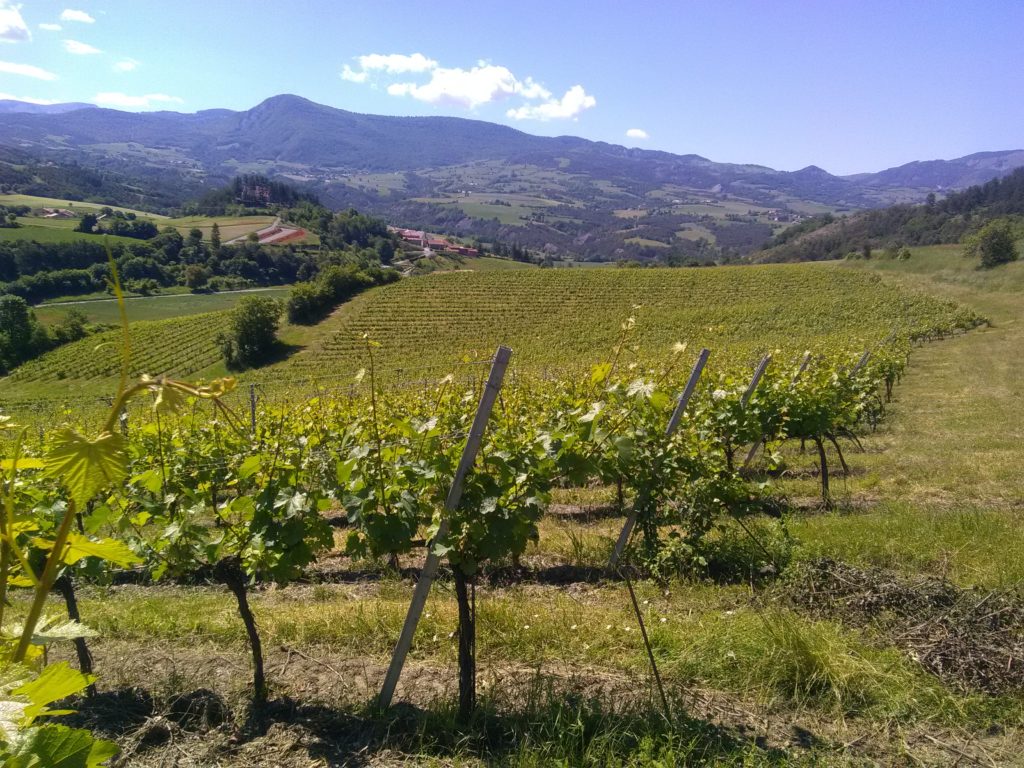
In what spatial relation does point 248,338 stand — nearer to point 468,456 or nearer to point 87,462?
point 468,456

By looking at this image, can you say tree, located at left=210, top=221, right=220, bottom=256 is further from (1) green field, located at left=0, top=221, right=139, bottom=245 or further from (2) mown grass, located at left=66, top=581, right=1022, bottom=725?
(2) mown grass, located at left=66, top=581, right=1022, bottom=725

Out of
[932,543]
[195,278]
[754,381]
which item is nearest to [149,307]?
[195,278]

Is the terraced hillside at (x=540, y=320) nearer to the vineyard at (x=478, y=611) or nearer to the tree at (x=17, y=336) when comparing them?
the tree at (x=17, y=336)

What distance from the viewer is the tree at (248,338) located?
47.6 meters

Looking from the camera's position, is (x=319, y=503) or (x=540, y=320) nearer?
(x=319, y=503)

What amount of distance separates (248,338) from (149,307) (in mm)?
39006

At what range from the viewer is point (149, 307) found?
7600 centimetres

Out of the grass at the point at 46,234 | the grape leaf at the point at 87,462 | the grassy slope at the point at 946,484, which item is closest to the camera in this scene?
the grape leaf at the point at 87,462

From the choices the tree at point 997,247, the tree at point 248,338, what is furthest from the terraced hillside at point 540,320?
the tree at point 997,247

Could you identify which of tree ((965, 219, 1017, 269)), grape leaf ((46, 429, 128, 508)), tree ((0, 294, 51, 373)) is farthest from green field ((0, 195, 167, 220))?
grape leaf ((46, 429, 128, 508))

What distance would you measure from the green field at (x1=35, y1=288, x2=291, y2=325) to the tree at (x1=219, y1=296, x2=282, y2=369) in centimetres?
2390

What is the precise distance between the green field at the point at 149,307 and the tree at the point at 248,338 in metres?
23.9

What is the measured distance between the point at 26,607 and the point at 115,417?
5911mm

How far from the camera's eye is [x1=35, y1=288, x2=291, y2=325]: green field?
7100 cm
